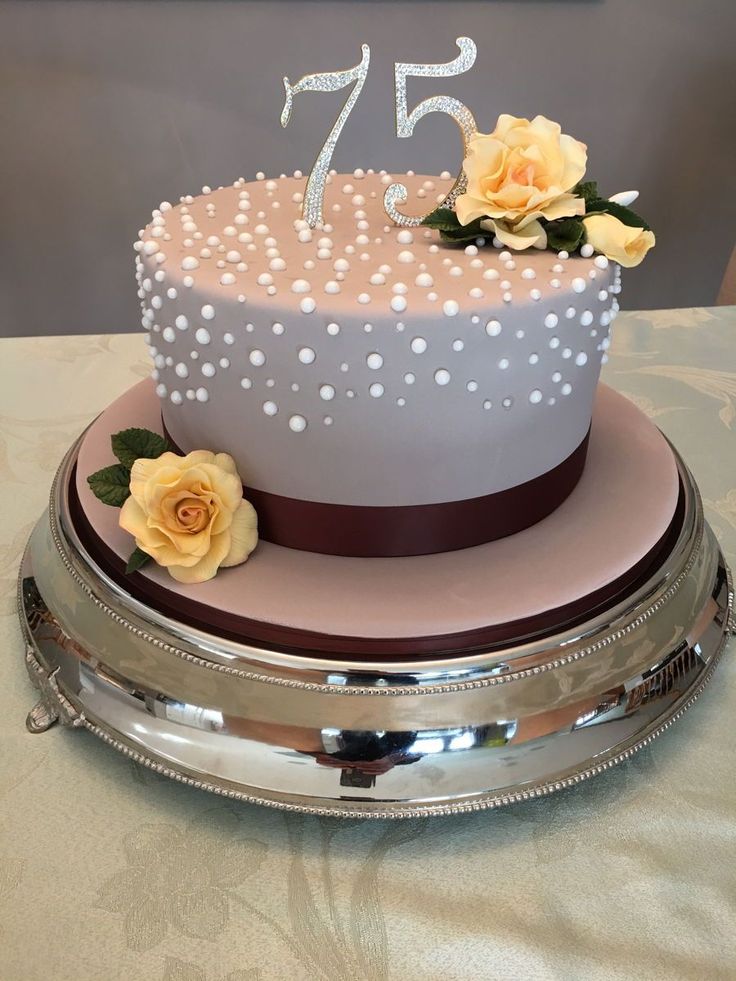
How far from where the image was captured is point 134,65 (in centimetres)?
209

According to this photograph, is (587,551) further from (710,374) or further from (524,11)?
(524,11)

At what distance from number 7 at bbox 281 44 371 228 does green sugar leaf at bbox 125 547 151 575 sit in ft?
1.28

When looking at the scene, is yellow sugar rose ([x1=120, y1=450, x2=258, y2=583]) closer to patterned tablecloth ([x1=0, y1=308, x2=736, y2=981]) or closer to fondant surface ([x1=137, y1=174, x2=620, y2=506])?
fondant surface ([x1=137, y1=174, x2=620, y2=506])

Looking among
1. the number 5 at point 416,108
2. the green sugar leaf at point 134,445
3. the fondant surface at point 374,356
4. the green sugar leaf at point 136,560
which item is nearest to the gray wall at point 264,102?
the number 5 at point 416,108

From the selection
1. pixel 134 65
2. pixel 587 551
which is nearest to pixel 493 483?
pixel 587 551

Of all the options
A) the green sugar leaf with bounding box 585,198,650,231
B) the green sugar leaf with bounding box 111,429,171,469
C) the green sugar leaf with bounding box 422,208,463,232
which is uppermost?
the green sugar leaf with bounding box 585,198,650,231

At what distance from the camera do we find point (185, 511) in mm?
752

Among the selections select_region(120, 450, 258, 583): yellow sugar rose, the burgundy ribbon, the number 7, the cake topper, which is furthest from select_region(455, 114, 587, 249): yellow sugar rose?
select_region(120, 450, 258, 583): yellow sugar rose

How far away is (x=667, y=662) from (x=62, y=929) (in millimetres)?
574

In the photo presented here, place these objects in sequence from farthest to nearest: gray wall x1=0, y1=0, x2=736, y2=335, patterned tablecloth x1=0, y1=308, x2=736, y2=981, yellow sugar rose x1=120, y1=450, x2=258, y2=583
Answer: gray wall x1=0, y1=0, x2=736, y2=335 → yellow sugar rose x1=120, y1=450, x2=258, y2=583 → patterned tablecloth x1=0, y1=308, x2=736, y2=981

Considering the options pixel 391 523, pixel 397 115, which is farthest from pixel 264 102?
pixel 391 523

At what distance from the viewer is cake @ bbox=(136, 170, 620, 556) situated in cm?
72

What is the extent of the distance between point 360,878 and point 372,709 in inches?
5.5

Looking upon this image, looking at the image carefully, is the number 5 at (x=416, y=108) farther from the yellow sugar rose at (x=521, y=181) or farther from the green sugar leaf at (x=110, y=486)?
the green sugar leaf at (x=110, y=486)
